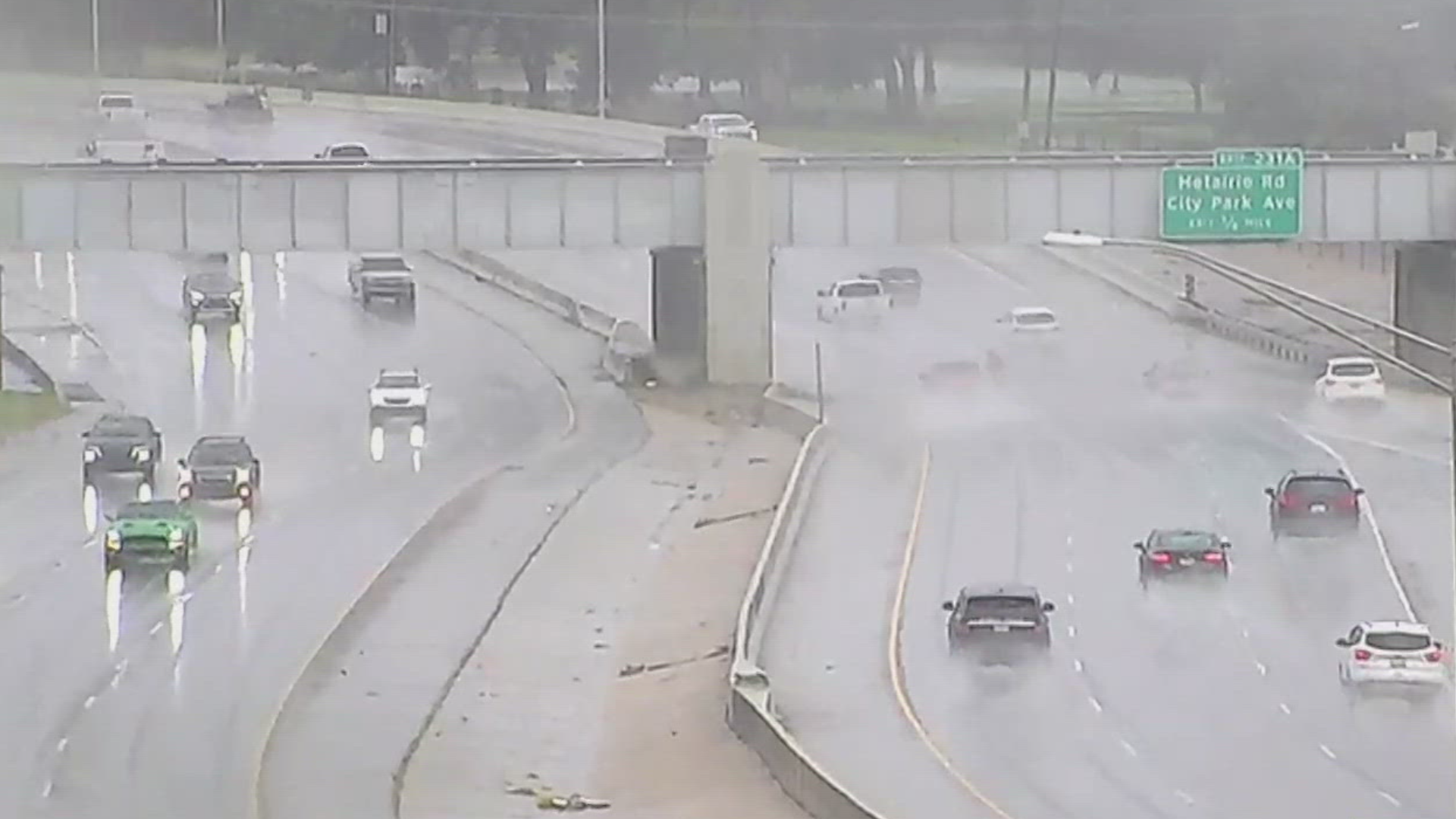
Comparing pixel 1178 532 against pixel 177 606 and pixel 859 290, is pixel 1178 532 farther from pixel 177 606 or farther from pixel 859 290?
pixel 859 290

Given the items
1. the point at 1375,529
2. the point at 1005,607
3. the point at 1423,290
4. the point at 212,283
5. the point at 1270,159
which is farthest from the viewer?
the point at 212,283

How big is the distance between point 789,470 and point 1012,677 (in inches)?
770

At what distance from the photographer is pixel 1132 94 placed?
11750 centimetres

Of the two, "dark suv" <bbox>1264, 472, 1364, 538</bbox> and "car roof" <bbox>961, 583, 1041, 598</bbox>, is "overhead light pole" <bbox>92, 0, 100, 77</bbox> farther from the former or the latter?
"car roof" <bbox>961, 583, 1041, 598</bbox>

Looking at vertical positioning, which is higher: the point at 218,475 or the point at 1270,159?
the point at 1270,159

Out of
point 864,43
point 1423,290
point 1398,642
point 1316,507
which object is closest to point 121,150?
point 864,43

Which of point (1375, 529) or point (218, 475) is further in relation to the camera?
point (218, 475)

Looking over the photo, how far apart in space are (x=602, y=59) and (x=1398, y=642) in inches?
3249

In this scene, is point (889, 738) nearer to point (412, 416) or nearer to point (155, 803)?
point (155, 803)

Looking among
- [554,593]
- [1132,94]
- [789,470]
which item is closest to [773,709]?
[554,593]

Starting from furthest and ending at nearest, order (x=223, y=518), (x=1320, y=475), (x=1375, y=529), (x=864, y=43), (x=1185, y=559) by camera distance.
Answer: (x=864, y=43) → (x=223, y=518) → (x=1320, y=475) → (x=1375, y=529) → (x=1185, y=559)

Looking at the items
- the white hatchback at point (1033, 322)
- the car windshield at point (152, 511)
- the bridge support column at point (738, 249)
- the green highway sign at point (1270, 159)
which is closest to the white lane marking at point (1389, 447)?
the green highway sign at point (1270, 159)

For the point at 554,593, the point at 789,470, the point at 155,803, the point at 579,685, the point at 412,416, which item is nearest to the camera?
the point at 155,803

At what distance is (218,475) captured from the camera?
57250mm
